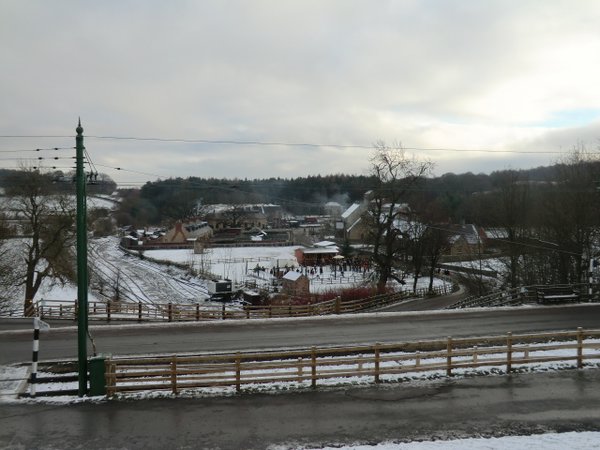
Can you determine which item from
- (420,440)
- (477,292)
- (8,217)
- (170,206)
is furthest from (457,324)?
(170,206)

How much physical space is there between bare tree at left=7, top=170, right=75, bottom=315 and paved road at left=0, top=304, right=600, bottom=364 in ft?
48.0

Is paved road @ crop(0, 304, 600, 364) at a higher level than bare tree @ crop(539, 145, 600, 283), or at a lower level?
lower

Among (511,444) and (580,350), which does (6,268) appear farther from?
(580,350)

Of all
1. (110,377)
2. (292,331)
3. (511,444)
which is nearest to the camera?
(511,444)

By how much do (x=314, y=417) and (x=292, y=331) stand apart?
29.4 ft

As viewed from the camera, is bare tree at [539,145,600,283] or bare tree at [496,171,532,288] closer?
bare tree at [539,145,600,283]

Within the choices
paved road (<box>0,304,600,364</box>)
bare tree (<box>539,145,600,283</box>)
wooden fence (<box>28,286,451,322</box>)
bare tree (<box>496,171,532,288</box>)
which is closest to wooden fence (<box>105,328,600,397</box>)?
paved road (<box>0,304,600,364</box>)

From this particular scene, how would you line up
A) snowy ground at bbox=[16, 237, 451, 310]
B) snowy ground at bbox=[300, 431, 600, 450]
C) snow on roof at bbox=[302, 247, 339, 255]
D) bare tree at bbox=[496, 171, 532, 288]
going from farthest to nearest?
1. snow on roof at bbox=[302, 247, 339, 255]
2. snowy ground at bbox=[16, 237, 451, 310]
3. bare tree at bbox=[496, 171, 532, 288]
4. snowy ground at bbox=[300, 431, 600, 450]

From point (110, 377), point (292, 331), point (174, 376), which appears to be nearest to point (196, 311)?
point (292, 331)

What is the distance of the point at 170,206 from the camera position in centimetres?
15100

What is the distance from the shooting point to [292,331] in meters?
20.7

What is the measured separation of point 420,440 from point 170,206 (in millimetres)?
146944

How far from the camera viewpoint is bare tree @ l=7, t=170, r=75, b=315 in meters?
33.2

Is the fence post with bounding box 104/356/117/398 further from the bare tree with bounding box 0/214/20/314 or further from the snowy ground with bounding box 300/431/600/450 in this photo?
the bare tree with bounding box 0/214/20/314
